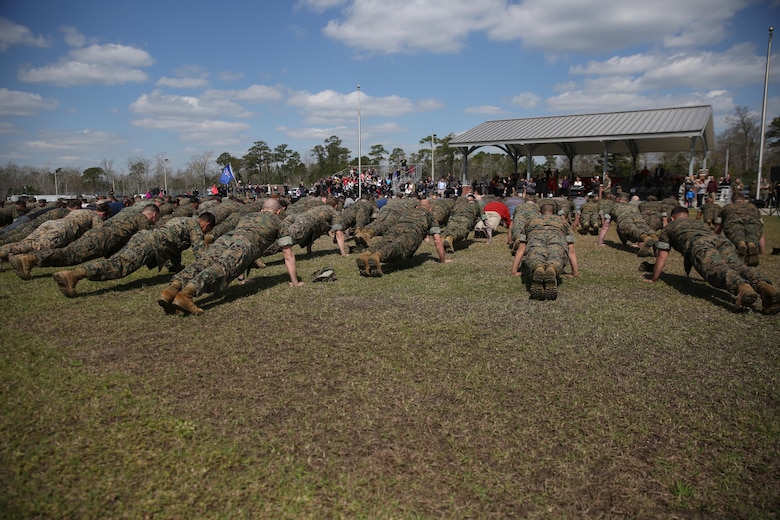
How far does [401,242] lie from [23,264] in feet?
22.6

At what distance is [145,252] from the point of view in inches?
308

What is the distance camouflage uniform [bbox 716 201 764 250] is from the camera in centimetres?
1032

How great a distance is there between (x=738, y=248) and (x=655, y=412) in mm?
8150

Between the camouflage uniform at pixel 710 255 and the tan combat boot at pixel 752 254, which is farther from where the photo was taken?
the tan combat boot at pixel 752 254

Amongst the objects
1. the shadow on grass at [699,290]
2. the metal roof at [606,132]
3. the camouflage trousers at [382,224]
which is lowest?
the shadow on grass at [699,290]

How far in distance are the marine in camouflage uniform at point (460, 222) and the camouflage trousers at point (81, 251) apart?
7.13 m

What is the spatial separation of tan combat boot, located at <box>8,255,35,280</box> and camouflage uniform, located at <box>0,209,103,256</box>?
3.54ft

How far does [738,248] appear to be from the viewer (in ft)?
33.1

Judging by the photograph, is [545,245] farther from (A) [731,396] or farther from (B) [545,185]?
(B) [545,185]

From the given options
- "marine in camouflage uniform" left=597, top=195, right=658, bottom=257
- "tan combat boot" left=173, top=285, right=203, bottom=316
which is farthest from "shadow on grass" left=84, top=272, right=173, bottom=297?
"marine in camouflage uniform" left=597, top=195, right=658, bottom=257

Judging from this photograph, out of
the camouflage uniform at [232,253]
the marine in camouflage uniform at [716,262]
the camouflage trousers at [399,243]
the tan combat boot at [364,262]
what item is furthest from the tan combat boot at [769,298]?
the camouflage uniform at [232,253]

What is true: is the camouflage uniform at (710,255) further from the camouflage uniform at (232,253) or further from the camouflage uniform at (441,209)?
the camouflage uniform at (232,253)

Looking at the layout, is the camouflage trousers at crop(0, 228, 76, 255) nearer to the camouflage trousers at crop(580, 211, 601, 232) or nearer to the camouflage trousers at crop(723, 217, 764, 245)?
the camouflage trousers at crop(723, 217, 764, 245)

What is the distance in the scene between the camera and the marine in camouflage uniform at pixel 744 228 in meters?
9.99
